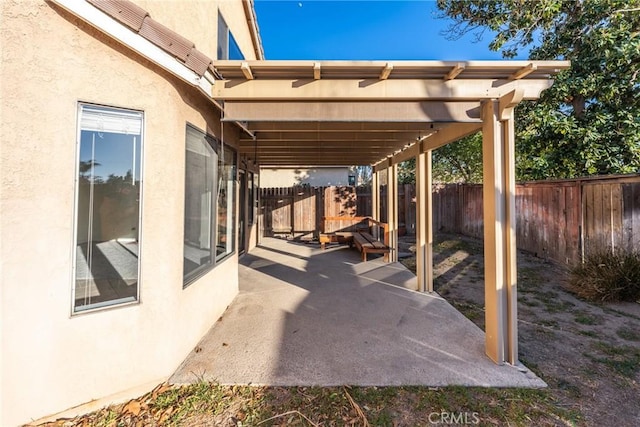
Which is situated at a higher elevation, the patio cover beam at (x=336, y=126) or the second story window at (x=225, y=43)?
the second story window at (x=225, y=43)

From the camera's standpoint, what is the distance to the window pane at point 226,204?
3855 mm

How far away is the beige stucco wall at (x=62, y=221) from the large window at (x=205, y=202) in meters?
0.32

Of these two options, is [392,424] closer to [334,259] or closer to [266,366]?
[266,366]

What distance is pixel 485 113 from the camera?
2.91 m

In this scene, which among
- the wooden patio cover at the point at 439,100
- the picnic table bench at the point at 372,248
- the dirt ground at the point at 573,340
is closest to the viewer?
the dirt ground at the point at 573,340

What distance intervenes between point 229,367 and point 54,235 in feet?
6.14

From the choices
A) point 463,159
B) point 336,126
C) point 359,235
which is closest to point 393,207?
point 359,235

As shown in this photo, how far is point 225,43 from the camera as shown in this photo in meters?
4.72

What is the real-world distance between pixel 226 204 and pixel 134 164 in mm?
1830

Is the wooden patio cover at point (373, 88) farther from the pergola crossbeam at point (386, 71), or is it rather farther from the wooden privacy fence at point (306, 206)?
the wooden privacy fence at point (306, 206)

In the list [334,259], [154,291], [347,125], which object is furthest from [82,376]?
[334,259]

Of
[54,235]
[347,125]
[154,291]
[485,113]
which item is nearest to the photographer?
[54,235]

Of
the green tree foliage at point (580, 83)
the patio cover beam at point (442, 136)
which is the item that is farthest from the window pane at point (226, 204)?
the green tree foliage at point (580, 83)

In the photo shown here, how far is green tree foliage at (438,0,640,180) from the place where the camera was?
250 inches
